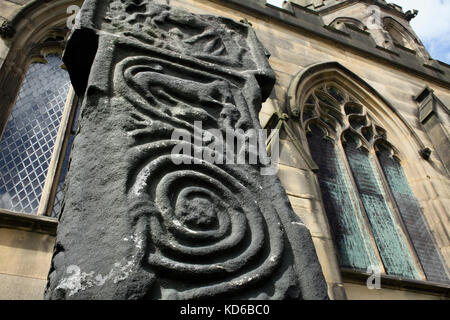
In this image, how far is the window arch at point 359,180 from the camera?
4449mm

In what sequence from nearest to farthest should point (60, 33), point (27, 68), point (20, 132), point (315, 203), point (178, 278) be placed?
point (178, 278) < point (315, 203) < point (20, 132) < point (27, 68) < point (60, 33)

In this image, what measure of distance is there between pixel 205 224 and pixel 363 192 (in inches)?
172

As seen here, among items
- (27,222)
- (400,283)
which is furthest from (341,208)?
(27,222)

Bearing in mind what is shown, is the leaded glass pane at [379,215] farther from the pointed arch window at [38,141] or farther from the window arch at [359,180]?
the pointed arch window at [38,141]

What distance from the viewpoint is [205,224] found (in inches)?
46.6

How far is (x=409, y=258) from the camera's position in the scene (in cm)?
459

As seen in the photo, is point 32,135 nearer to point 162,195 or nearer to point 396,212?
point 162,195

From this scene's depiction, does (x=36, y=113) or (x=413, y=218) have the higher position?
(x=36, y=113)

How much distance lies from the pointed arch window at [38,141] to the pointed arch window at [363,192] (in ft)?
10.2

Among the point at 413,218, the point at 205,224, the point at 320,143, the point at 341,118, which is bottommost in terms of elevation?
the point at 205,224

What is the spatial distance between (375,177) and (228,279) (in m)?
4.87

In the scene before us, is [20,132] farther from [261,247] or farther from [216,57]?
[261,247]

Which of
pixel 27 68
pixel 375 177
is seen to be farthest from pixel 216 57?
pixel 375 177

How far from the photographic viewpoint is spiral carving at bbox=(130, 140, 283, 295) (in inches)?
41.9
